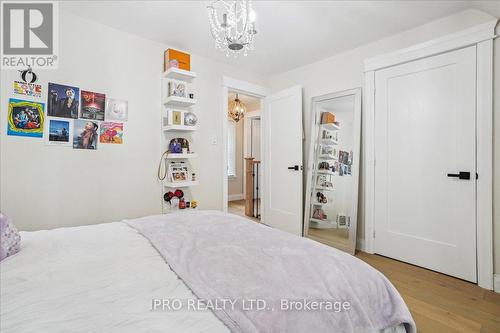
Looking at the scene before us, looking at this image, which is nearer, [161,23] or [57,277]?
[57,277]

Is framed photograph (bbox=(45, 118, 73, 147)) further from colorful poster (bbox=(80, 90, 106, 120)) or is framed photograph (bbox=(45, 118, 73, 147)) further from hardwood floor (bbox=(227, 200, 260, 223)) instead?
hardwood floor (bbox=(227, 200, 260, 223))

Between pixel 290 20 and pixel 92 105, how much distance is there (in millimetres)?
2086

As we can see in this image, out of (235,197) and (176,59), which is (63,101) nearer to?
(176,59)

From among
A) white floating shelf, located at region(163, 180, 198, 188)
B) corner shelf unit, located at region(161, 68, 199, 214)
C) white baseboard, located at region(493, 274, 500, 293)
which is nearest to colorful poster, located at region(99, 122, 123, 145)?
corner shelf unit, located at region(161, 68, 199, 214)

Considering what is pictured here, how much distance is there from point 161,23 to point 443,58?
2734 millimetres

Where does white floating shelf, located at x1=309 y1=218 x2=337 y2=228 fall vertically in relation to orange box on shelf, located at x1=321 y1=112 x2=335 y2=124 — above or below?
below

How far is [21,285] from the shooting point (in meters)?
0.82

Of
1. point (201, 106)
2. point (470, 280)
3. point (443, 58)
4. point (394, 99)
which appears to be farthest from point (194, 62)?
point (470, 280)

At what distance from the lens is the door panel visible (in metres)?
3.40

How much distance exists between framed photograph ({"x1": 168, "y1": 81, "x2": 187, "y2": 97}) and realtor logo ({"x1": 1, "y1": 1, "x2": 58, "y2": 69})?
3.34 ft

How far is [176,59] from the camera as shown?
272 centimetres

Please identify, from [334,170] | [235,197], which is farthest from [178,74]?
[235,197]

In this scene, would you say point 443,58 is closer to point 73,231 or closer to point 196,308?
point 196,308

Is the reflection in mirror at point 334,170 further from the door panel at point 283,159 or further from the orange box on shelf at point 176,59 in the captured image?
the orange box on shelf at point 176,59
